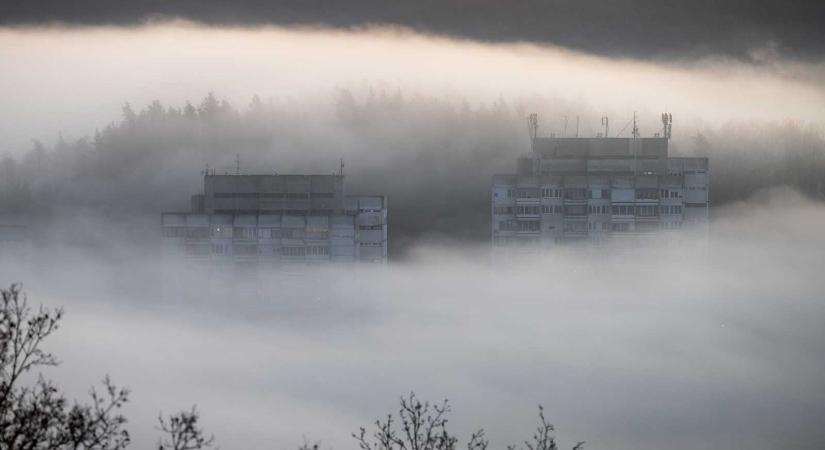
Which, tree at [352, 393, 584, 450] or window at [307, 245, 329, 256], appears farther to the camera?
window at [307, 245, 329, 256]

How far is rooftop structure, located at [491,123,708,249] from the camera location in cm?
17700

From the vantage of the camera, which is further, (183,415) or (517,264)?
(517,264)

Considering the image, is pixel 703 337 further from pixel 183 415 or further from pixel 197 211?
pixel 183 415

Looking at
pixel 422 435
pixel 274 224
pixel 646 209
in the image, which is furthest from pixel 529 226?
pixel 422 435

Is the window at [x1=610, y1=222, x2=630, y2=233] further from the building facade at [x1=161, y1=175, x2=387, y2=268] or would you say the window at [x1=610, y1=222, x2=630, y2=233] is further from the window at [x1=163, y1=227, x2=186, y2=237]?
the window at [x1=163, y1=227, x2=186, y2=237]

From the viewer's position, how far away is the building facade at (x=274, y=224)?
163 m

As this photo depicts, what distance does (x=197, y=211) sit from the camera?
16925cm

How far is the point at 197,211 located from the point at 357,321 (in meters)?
18.0

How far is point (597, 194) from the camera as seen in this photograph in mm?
176875

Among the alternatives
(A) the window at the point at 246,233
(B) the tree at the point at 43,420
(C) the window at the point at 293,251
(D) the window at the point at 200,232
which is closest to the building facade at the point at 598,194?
(C) the window at the point at 293,251

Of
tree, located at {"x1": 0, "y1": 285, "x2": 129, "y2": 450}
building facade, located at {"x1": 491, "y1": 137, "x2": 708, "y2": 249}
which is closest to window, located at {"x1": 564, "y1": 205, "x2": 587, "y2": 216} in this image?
building facade, located at {"x1": 491, "y1": 137, "x2": 708, "y2": 249}

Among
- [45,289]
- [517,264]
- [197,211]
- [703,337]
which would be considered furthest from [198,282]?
[703,337]

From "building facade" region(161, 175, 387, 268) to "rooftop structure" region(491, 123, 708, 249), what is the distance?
17.6 metres

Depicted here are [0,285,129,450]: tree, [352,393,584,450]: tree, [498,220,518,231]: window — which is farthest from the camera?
[498,220,518,231]: window
